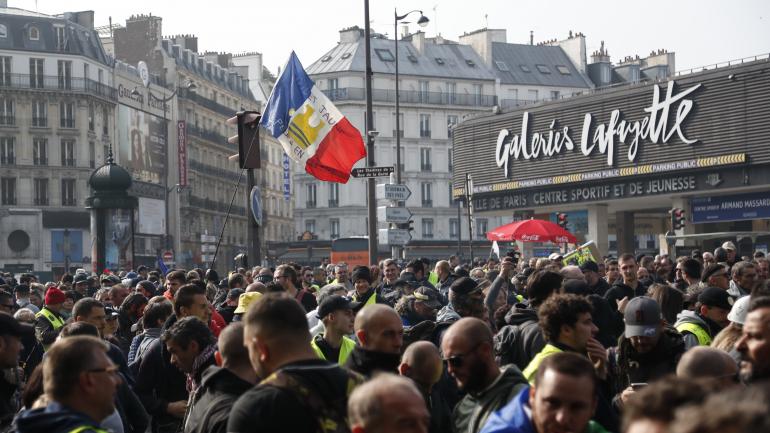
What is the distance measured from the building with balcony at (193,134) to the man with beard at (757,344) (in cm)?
7070

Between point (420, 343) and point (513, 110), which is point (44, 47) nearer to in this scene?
point (513, 110)

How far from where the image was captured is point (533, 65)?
9350 centimetres

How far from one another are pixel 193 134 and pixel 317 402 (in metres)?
79.7

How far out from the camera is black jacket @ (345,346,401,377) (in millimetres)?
5953

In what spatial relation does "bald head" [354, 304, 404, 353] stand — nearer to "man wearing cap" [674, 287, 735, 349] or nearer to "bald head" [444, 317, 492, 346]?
"bald head" [444, 317, 492, 346]

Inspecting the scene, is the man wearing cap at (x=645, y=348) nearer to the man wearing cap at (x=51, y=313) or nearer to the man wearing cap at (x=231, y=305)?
the man wearing cap at (x=231, y=305)

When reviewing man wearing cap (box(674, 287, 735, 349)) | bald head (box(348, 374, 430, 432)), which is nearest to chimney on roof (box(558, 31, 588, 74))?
man wearing cap (box(674, 287, 735, 349))

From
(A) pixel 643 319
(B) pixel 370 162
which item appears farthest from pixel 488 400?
(B) pixel 370 162

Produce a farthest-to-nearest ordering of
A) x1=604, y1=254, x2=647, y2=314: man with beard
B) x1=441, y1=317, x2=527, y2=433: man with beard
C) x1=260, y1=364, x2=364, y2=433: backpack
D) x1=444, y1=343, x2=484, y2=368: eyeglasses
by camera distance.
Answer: x1=604, y1=254, x2=647, y2=314: man with beard, x1=444, y1=343, x2=484, y2=368: eyeglasses, x1=441, y1=317, x2=527, y2=433: man with beard, x1=260, y1=364, x2=364, y2=433: backpack

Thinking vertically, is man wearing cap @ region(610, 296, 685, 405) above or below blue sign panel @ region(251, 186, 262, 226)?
below

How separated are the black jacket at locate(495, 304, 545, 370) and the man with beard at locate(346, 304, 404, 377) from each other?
1.41 m

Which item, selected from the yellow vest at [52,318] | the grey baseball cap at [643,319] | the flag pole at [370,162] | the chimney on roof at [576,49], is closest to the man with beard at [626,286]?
the yellow vest at [52,318]

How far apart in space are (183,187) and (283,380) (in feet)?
251

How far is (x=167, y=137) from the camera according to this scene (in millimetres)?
79125
